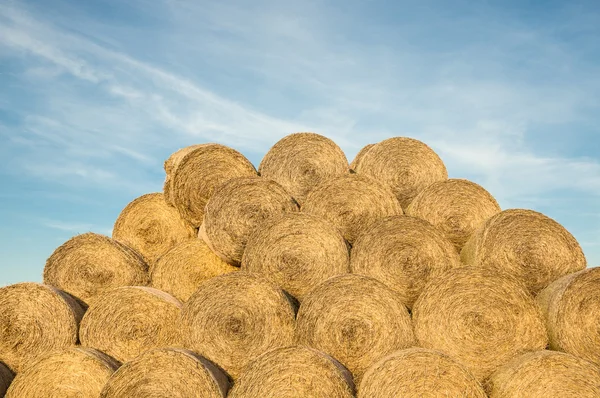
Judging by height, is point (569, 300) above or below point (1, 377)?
above

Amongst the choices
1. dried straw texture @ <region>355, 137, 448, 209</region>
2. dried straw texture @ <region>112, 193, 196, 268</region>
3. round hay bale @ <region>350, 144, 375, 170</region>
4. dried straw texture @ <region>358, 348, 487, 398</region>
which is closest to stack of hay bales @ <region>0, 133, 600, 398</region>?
dried straw texture @ <region>358, 348, 487, 398</region>

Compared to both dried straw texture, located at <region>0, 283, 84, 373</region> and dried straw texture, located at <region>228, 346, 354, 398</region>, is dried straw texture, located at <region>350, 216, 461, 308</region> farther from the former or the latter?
dried straw texture, located at <region>0, 283, 84, 373</region>

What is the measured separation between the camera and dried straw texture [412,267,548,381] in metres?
6.25

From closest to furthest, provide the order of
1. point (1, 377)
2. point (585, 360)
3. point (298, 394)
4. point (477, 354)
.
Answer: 1. point (298, 394)
2. point (585, 360)
3. point (477, 354)
4. point (1, 377)

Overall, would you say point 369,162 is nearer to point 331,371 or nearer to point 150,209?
point 150,209

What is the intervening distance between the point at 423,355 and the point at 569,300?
1867mm

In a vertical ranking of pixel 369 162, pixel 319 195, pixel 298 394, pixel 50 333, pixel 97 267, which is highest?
pixel 369 162

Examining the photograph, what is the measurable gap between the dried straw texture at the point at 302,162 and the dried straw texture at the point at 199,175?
64 cm

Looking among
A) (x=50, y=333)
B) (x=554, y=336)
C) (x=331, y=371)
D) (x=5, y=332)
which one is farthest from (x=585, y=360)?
(x=5, y=332)

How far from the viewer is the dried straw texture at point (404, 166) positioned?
9547 millimetres

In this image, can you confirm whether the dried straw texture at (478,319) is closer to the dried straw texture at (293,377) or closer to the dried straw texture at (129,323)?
the dried straw texture at (293,377)

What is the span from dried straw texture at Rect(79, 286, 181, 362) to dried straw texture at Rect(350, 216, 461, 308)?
2.09 metres

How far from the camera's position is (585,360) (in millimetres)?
5840

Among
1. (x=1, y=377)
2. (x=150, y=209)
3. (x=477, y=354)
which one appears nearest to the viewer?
(x=477, y=354)
